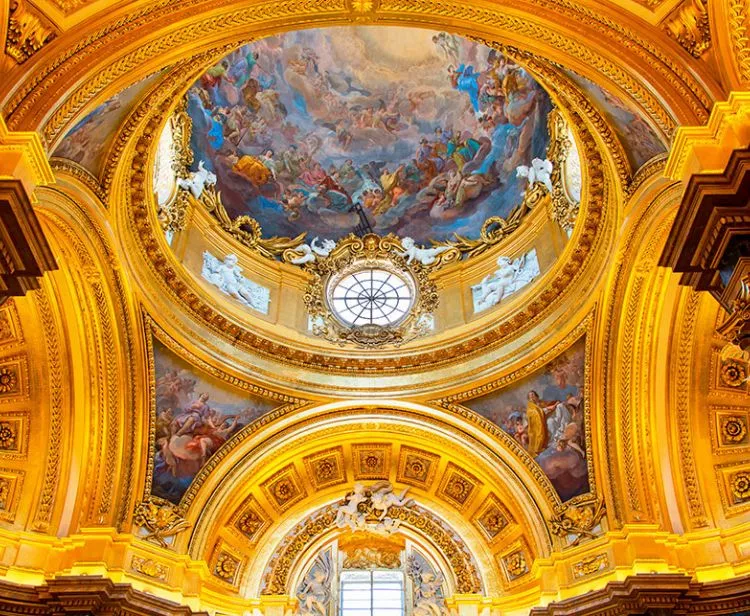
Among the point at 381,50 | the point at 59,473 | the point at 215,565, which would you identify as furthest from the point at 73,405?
the point at 381,50

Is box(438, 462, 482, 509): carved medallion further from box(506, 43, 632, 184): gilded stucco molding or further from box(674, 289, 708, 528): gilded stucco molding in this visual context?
box(506, 43, 632, 184): gilded stucco molding

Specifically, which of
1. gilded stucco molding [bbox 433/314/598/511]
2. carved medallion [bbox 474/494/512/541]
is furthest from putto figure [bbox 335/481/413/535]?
gilded stucco molding [bbox 433/314/598/511]

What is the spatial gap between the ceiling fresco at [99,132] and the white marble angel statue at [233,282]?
4547mm

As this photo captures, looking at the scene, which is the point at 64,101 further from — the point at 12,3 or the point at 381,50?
the point at 381,50

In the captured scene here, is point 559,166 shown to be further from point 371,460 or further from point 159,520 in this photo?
point 159,520

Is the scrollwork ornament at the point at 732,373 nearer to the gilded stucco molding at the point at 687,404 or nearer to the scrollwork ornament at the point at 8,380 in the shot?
the gilded stucco molding at the point at 687,404

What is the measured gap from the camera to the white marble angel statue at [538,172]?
1717 centimetres

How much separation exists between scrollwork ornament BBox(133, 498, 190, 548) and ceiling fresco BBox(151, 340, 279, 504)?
0.82 ft

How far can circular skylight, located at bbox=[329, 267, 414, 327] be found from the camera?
60.0 feet

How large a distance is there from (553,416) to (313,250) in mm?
6812

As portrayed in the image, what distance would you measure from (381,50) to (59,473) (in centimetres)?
1184

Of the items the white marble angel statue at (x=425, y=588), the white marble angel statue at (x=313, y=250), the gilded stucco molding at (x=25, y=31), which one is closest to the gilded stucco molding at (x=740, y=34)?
the gilded stucco molding at (x=25, y=31)

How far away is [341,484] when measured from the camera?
17156 mm

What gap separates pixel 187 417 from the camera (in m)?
15.5
